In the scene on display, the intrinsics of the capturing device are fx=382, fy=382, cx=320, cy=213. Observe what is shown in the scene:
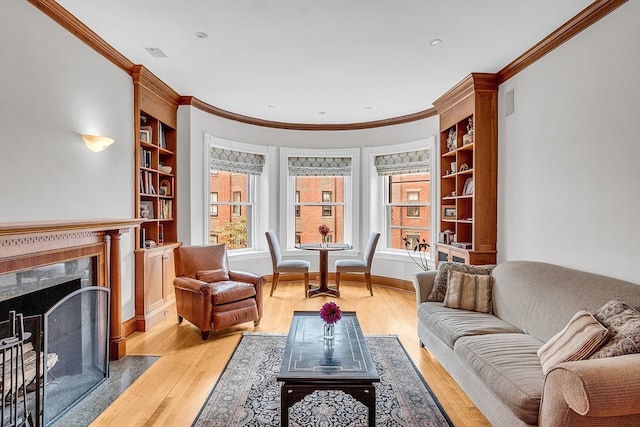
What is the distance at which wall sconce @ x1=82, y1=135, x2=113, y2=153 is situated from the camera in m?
3.25

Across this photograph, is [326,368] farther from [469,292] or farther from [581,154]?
[581,154]

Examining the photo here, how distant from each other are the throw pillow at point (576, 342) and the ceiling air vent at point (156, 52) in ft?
12.7

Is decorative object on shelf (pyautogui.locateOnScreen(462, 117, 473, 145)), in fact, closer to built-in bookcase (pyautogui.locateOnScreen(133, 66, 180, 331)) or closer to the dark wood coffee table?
the dark wood coffee table

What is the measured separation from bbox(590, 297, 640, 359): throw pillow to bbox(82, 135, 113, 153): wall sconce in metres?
3.80

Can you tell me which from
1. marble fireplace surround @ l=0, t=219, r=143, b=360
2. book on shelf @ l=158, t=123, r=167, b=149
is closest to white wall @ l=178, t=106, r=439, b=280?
book on shelf @ l=158, t=123, r=167, b=149

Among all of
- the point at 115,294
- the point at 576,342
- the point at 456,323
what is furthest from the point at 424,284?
the point at 115,294

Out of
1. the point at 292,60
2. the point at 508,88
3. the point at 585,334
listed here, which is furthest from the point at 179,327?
the point at 508,88

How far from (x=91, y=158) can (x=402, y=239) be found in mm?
4692

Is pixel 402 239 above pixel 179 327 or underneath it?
above

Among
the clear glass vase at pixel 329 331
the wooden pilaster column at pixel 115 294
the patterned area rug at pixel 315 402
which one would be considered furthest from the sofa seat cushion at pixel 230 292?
the clear glass vase at pixel 329 331

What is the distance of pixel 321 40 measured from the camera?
3328 millimetres

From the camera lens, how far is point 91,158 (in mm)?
3375

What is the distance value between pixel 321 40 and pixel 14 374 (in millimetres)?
3225

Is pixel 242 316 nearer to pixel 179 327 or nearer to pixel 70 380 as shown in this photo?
pixel 179 327
